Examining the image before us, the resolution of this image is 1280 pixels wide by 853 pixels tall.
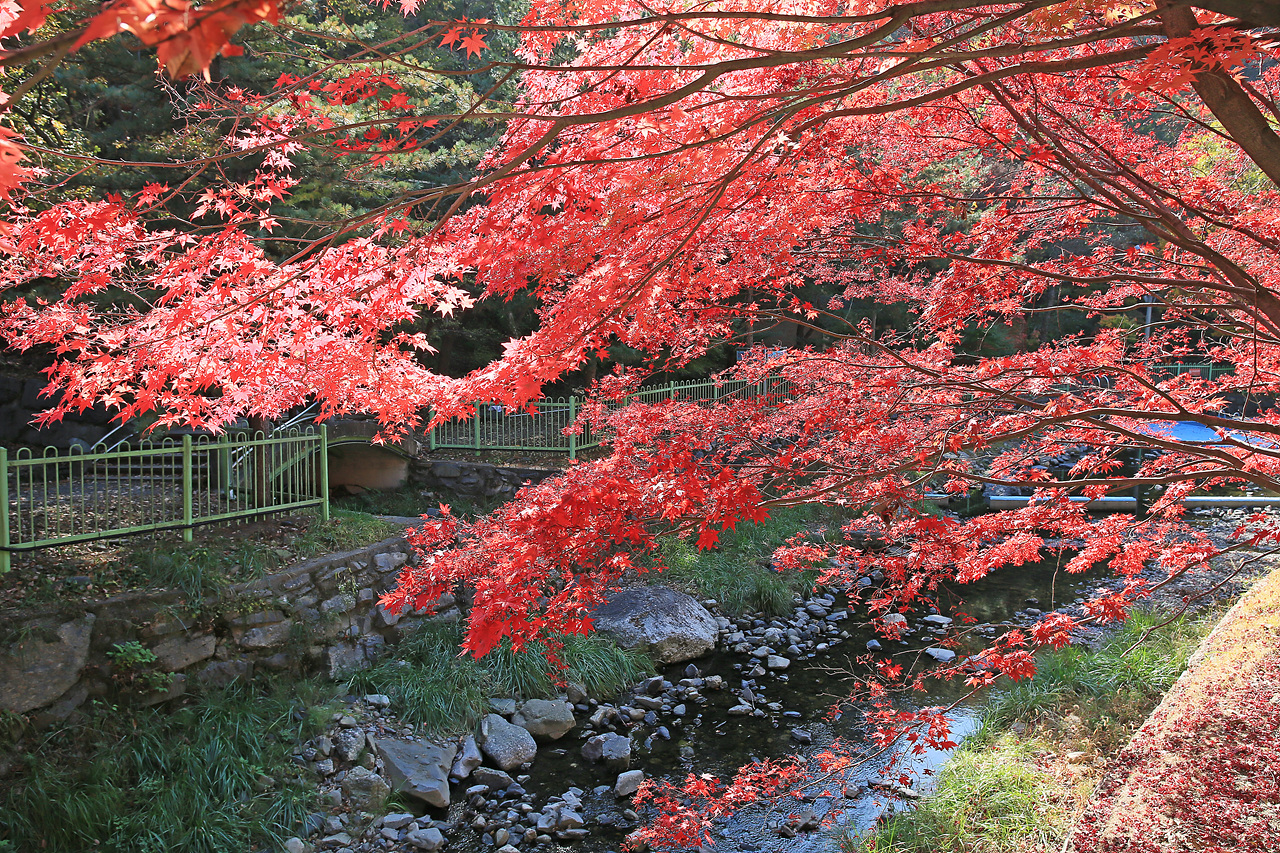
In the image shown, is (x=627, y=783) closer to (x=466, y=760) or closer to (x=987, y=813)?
(x=466, y=760)

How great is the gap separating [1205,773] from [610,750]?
4.00m

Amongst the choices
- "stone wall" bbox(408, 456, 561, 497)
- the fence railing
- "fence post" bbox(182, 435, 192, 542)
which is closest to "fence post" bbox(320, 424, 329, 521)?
"fence post" bbox(182, 435, 192, 542)

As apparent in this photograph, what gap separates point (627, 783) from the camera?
5.59 metres

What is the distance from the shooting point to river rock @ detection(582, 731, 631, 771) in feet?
19.5

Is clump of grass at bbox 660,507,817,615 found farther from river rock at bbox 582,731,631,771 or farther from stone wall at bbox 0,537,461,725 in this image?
stone wall at bbox 0,537,461,725

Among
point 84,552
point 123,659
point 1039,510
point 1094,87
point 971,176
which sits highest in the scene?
point 971,176

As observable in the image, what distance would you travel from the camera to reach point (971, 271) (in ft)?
13.8

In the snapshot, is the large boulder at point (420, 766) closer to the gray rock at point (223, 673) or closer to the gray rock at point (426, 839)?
the gray rock at point (426, 839)

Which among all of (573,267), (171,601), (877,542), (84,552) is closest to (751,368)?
(573,267)

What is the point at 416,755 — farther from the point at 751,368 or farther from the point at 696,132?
the point at 696,132

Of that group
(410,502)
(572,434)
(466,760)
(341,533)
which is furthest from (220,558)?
(572,434)

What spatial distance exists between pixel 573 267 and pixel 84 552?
4823 mm

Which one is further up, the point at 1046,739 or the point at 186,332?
the point at 186,332

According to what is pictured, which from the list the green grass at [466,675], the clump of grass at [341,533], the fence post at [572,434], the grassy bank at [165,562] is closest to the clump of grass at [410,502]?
the fence post at [572,434]
